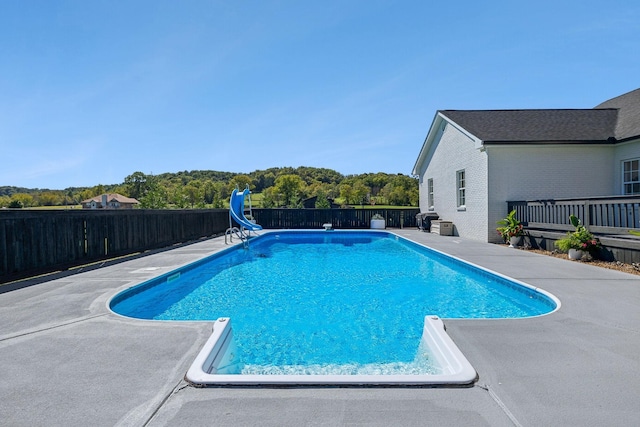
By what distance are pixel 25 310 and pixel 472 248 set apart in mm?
9130

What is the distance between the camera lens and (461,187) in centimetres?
1285

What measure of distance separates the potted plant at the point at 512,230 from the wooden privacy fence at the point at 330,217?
8212 mm

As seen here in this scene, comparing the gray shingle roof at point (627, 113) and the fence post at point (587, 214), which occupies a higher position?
the gray shingle roof at point (627, 113)

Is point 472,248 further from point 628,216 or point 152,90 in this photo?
point 152,90

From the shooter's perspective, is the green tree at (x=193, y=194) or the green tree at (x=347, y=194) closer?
the green tree at (x=347, y=194)

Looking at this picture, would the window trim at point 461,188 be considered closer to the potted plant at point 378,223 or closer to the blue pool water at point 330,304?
the blue pool water at point 330,304

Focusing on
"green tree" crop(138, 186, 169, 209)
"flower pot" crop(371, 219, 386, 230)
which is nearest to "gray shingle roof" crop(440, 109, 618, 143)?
"flower pot" crop(371, 219, 386, 230)

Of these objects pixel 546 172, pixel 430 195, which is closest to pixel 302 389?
pixel 546 172

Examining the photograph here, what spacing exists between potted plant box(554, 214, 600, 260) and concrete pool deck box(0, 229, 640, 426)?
353 centimetres

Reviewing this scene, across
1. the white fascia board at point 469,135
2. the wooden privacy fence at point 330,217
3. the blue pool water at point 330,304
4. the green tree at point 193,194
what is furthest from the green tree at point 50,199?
the white fascia board at point 469,135

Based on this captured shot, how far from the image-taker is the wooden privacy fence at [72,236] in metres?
5.59

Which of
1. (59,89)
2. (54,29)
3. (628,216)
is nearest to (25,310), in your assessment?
(54,29)

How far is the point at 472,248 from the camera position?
30.5ft

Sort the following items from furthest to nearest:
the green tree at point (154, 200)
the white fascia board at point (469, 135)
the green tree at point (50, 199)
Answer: the green tree at point (50, 199) < the green tree at point (154, 200) < the white fascia board at point (469, 135)
